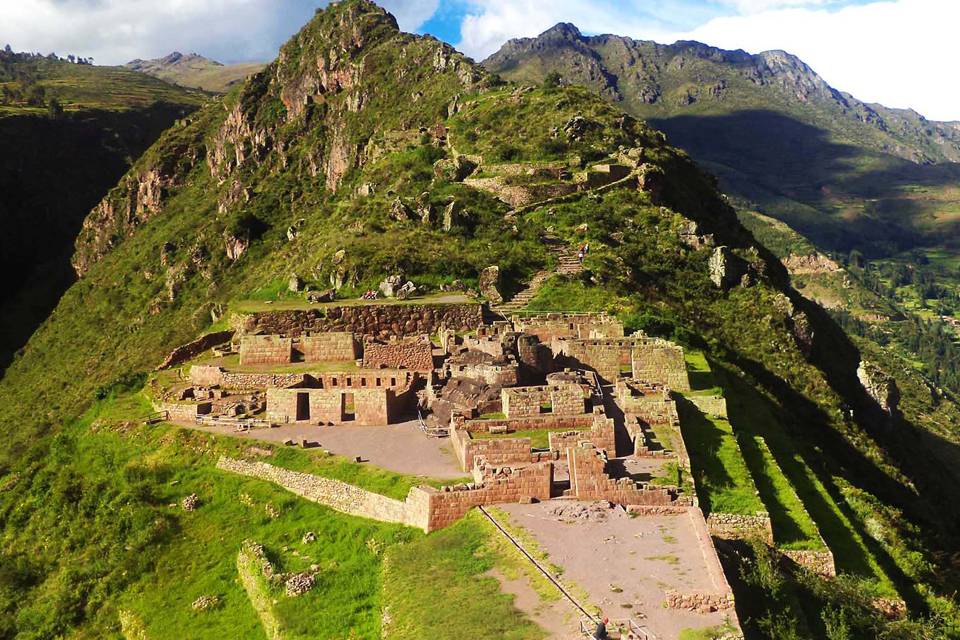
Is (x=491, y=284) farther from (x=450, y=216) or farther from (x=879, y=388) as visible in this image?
(x=879, y=388)

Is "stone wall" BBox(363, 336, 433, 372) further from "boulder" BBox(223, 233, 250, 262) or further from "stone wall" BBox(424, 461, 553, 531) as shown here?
"boulder" BBox(223, 233, 250, 262)

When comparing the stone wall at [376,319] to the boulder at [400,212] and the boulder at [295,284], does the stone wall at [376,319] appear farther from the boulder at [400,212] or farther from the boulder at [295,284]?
the boulder at [400,212]

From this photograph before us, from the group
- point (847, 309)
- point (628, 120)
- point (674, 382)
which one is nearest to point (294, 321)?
point (674, 382)

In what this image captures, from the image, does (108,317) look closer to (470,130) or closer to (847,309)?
(470,130)

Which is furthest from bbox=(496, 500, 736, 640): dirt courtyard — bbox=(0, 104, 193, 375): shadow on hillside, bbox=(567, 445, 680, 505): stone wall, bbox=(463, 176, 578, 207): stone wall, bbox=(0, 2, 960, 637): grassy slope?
bbox=(0, 104, 193, 375): shadow on hillside

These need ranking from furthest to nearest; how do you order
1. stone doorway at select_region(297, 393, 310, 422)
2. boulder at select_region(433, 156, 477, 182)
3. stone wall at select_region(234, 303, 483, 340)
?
boulder at select_region(433, 156, 477, 182) → stone wall at select_region(234, 303, 483, 340) → stone doorway at select_region(297, 393, 310, 422)

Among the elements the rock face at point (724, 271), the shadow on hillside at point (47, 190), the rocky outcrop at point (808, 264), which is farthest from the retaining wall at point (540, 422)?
the rocky outcrop at point (808, 264)

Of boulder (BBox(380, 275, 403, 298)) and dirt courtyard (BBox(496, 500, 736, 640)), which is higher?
boulder (BBox(380, 275, 403, 298))
